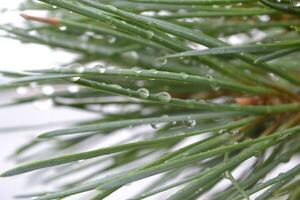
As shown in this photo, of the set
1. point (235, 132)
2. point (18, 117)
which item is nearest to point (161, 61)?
point (235, 132)

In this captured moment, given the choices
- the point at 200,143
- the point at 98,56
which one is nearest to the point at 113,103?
the point at 98,56

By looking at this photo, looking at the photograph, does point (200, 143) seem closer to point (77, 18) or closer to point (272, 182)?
point (272, 182)

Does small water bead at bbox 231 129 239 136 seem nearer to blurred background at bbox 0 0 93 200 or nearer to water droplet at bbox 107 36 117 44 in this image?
water droplet at bbox 107 36 117 44

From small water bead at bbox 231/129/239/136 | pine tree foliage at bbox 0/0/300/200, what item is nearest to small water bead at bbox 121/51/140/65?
pine tree foliage at bbox 0/0/300/200

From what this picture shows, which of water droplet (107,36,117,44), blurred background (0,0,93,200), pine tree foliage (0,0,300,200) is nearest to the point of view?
pine tree foliage (0,0,300,200)

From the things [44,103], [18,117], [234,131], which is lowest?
[234,131]

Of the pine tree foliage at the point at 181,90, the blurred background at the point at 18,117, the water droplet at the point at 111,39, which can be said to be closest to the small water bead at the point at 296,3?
the pine tree foliage at the point at 181,90

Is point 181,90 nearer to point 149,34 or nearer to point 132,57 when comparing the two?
point 132,57

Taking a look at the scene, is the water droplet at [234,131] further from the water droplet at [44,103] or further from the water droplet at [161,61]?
the water droplet at [44,103]

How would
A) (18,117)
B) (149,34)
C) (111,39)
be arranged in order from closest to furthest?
(149,34) < (111,39) < (18,117)
